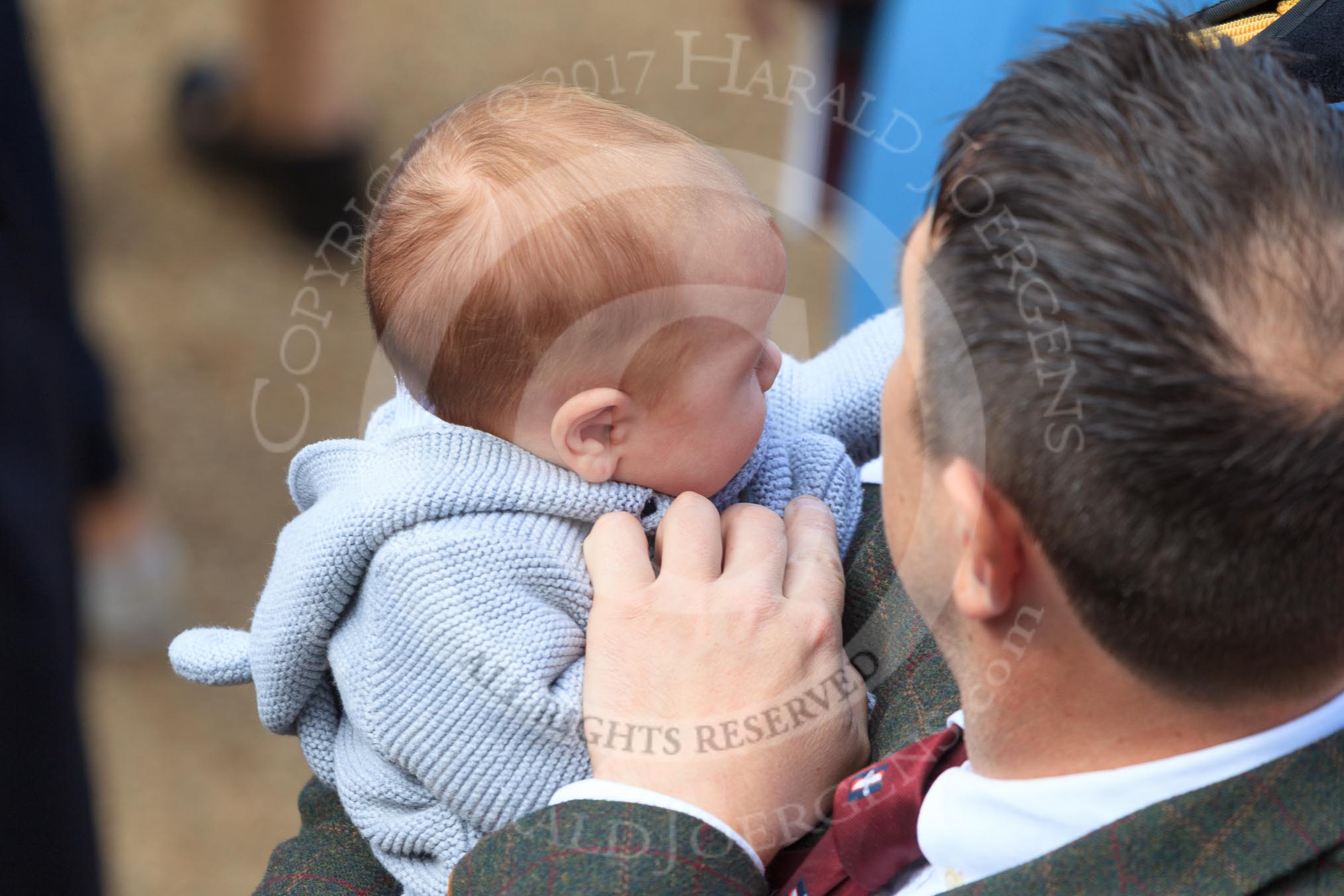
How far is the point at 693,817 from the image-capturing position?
2.86ft

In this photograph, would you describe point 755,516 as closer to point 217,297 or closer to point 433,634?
point 433,634

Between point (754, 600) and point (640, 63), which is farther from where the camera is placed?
point (640, 63)

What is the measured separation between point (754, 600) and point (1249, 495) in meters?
0.44

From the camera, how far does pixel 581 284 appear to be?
97 centimetres

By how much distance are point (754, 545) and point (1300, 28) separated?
754 millimetres

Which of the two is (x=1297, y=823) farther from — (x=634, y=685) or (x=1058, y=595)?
(x=634, y=685)

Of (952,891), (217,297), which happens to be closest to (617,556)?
(952,891)

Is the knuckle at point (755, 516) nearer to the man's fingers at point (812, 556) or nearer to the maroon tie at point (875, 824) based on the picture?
the man's fingers at point (812, 556)

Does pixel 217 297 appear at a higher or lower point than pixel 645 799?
lower

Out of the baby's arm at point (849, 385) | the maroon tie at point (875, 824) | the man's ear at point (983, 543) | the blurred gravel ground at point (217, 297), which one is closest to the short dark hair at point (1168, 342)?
the man's ear at point (983, 543)

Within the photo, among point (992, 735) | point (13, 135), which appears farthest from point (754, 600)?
point (13, 135)

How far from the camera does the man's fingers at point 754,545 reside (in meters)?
1.02

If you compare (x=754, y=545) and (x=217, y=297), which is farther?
(x=217, y=297)

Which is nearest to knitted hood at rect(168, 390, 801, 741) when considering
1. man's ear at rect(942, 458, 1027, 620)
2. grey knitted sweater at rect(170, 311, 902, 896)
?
grey knitted sweater at rect(170, 311, 902, 896)
